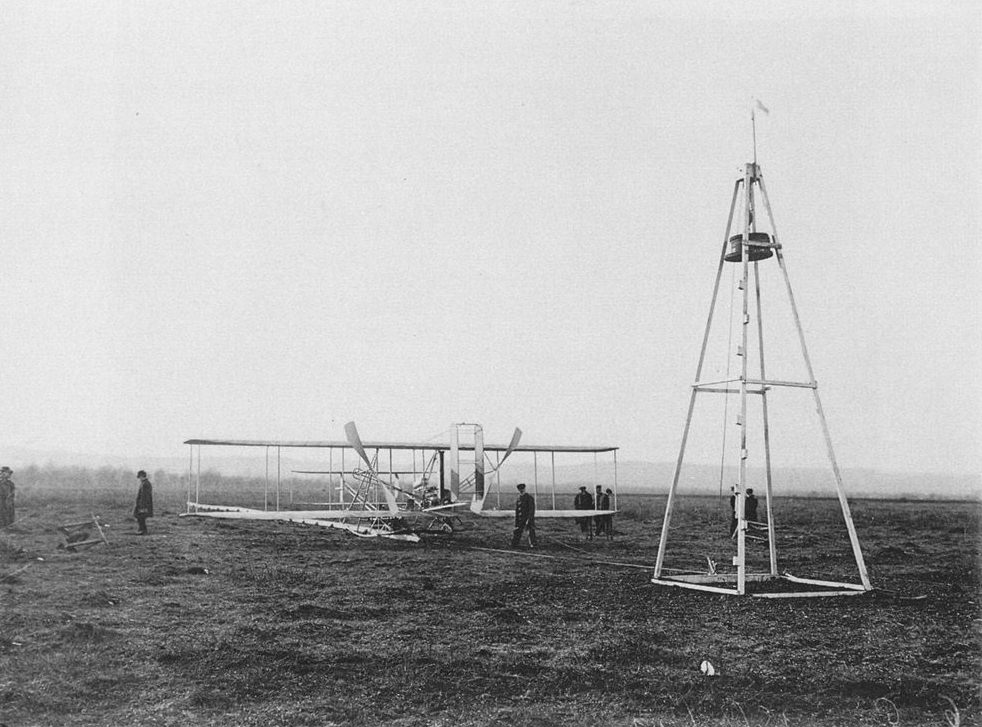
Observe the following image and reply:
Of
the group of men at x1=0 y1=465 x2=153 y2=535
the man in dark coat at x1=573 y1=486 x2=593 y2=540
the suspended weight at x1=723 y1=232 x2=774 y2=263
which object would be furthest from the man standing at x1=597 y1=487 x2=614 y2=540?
the group of men at x1=0 y1=465 x2=153 y2=535

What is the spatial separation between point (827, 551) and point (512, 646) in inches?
474

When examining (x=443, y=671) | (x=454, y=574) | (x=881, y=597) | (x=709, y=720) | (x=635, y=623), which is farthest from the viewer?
(x=454, y=574)

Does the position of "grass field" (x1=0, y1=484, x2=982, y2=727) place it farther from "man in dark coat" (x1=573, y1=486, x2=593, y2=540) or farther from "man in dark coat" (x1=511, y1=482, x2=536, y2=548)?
"man in dark coat" (x1=573, y1=486, x2=593, y2=540)

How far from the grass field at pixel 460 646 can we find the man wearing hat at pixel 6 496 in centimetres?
321

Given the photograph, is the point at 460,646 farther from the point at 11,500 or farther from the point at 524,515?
the point at 11,500

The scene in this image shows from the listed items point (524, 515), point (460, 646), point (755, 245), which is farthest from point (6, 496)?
point (755, 245)

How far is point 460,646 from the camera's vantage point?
755cm

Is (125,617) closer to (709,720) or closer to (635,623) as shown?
(635,623)

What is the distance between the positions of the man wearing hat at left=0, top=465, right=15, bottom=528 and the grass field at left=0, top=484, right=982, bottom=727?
3.21 metres

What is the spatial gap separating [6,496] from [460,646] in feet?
45.3

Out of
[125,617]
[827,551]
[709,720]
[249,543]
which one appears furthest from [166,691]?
[827,551]

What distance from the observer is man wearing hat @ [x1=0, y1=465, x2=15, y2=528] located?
1591 centimetres

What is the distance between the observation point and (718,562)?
573 inches

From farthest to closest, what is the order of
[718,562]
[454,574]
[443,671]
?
1. [718,562]
2. [454,574]
3. [443,671]
